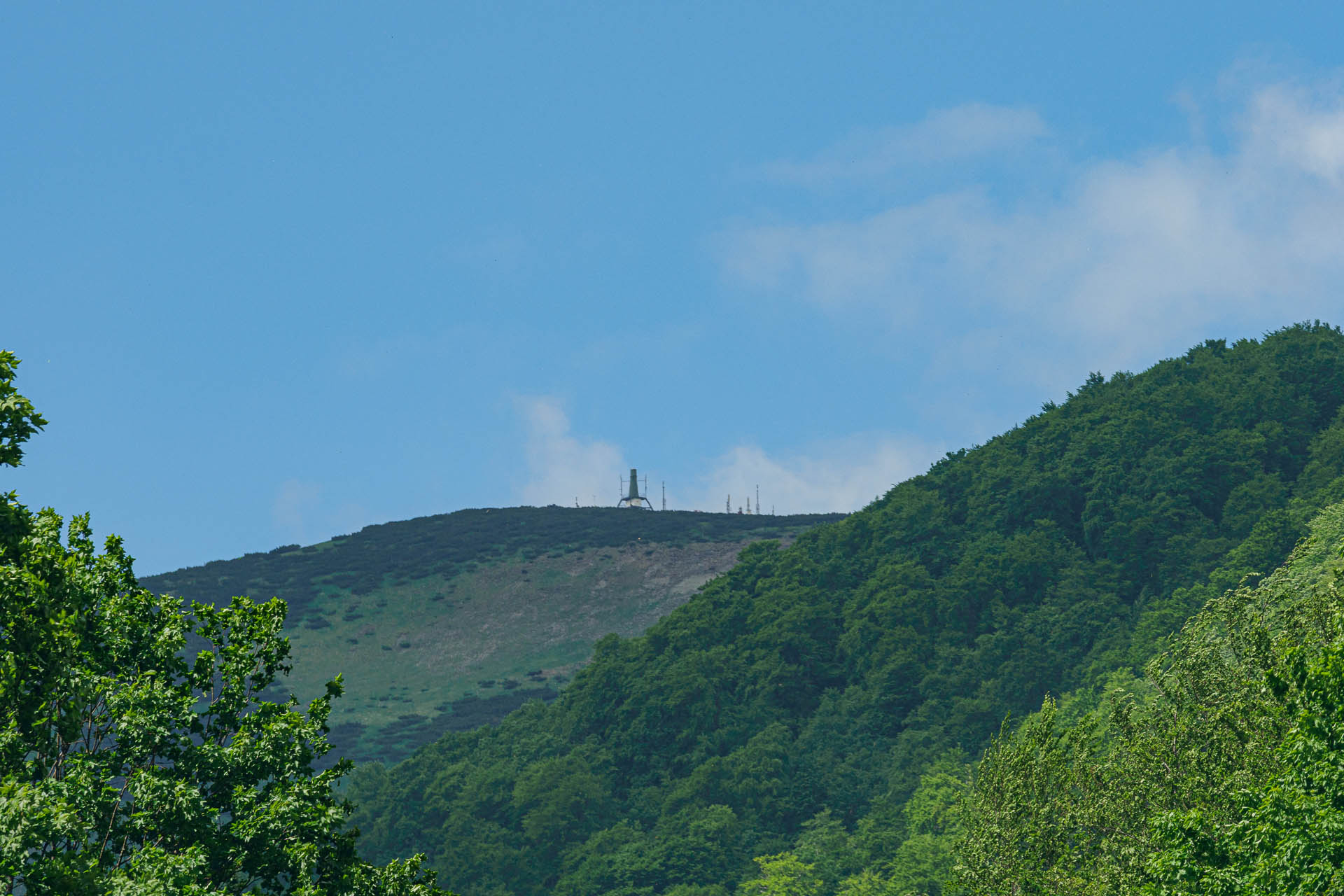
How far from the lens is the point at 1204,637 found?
175 feet

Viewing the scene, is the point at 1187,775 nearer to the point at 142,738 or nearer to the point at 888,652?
the point at 142,738

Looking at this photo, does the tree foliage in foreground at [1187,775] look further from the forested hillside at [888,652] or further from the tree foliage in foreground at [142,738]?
the forested hillside at [888,652]

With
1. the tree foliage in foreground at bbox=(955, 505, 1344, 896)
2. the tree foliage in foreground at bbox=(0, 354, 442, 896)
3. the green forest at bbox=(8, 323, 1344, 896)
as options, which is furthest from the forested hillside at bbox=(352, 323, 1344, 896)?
the tree foliage in foreground at bbox=(0, 354, 442, 896)

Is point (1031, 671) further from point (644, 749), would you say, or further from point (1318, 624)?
point (1318, 624)

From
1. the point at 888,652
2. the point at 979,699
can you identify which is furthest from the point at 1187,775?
the point at 888,652

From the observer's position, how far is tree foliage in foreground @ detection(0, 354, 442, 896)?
20125 mm

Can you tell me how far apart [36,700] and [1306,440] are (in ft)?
368

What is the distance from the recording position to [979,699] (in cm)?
10412

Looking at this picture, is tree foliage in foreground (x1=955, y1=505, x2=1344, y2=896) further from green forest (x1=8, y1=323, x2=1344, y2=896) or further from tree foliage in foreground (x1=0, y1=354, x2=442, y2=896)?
tree foliage in foreground (x1=0, y1=354, x2=442, y2=896)

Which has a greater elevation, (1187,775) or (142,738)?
(142,738)

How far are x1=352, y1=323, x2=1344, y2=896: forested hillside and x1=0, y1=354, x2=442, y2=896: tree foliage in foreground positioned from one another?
6933 cm

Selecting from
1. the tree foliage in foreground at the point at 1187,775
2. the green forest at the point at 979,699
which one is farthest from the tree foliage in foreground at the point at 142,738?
the tree foliage in foreground at the point at 1187,775

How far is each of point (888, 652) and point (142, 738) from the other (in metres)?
94.2

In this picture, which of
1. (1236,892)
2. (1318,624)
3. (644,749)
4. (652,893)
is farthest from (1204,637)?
(644,749)
